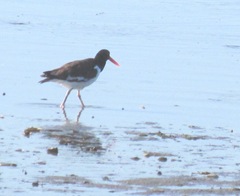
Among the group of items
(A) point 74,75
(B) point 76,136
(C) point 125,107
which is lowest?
(C) point 125,107

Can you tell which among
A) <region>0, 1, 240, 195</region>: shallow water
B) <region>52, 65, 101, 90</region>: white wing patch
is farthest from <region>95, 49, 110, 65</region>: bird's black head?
<region>52, 65, 101, 90</region>: white wing patch

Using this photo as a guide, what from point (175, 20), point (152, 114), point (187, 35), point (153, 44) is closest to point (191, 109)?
point (152, 114)

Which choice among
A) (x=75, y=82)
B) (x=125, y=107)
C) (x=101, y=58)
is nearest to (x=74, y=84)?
(x=75, y=82)

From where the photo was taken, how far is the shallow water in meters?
8.99

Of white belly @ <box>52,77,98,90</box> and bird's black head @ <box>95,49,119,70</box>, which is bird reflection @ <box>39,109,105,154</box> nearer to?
white belly @ <box>52,77,98,90</box>

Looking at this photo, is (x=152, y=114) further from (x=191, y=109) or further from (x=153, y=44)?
(x=153, y=44)

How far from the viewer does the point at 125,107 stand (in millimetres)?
12914

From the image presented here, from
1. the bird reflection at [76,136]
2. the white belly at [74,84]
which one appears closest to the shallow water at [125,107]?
the bird reflection at [76,136]

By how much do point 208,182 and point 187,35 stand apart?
1180 cm

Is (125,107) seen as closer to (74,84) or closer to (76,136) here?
(74,84)

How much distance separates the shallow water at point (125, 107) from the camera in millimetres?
8992

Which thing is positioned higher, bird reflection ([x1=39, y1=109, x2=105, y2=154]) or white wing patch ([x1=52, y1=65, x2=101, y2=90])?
bird reflection ([x1=39, y1=109, x2=105, y2=154])

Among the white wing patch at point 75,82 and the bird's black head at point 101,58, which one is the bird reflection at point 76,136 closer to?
the white wing patch at point 75,82

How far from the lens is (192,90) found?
46.7ft
